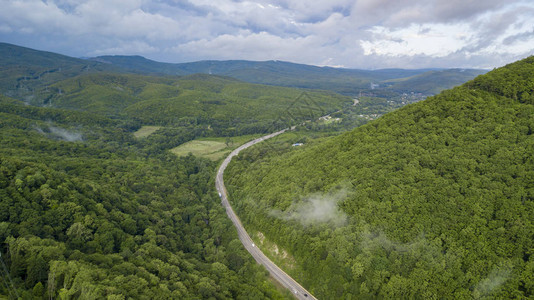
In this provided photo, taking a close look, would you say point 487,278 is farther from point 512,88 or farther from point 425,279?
point 512,88

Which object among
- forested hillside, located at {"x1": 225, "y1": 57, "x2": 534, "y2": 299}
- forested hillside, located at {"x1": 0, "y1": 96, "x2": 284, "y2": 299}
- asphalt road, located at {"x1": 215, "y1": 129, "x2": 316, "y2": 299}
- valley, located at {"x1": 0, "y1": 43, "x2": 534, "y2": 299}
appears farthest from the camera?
asphalt road, located at {"x1": 215, "y1": 129, "x2": 316, "y2": 299}

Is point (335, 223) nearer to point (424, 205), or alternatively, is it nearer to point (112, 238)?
point (424, 205)

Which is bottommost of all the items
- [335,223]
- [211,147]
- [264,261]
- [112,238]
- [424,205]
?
[264,261]

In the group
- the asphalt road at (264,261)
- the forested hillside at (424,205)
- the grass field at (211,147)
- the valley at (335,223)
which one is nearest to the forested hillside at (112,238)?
the valley at (335,223)

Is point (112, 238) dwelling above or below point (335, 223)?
below

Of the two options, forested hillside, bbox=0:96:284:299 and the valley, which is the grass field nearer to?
forested hillside, bbox=0:96:284:299

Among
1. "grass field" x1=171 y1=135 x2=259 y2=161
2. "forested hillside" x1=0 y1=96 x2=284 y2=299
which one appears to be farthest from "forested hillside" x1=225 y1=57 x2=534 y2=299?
"grass field" x1=171 y1=135 x2=259 y2=161

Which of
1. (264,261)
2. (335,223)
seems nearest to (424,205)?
(335,223)
